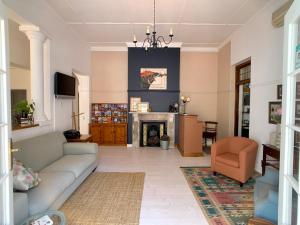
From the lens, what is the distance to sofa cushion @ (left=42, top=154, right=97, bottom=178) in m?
3.40

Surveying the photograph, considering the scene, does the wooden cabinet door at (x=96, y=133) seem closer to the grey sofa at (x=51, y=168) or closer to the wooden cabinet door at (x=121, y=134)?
the wooden cabinet door at (x=121, y=134)

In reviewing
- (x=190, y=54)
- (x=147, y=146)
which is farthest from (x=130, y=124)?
(x=190, y=54)

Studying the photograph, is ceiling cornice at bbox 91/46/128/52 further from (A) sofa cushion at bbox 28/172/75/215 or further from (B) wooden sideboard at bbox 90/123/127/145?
(A) sofa cushion at bbox 28/172/75/215

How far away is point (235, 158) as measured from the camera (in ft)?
13.4

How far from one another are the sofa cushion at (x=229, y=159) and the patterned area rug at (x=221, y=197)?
343 millimetres

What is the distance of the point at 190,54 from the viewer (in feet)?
24.2

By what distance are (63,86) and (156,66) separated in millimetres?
3252

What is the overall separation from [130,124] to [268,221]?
536 centimetres

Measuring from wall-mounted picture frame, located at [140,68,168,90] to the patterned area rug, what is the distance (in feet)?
10.8

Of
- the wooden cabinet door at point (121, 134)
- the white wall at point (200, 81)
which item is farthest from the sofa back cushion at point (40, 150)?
the white wall at point (200, 81)

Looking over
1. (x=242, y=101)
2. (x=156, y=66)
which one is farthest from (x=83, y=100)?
(x=242, y=101)

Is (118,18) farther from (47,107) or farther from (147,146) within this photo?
(147,146)

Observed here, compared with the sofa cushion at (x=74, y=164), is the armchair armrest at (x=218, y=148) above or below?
above

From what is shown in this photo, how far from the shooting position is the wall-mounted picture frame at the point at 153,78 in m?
7.10
